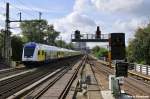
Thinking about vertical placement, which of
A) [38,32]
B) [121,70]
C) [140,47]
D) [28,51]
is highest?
[38,32]

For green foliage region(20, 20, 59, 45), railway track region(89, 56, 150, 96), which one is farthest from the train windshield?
green foliage region(20, 20, 59, 45)

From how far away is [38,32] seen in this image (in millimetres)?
139875

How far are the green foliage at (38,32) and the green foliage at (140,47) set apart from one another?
50.5 meters

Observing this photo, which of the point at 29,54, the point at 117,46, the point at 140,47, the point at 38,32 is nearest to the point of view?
the point at 117,46

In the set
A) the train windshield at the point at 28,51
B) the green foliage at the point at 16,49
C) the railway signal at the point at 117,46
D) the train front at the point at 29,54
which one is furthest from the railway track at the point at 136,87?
the green foliage at the point at 16,49

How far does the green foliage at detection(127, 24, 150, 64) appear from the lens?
209 feet

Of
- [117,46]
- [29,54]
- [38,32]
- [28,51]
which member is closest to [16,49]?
[28,51]

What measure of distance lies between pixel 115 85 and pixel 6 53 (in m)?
40.2

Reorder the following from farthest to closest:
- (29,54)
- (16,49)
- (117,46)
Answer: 1. (16,49)
2. (29,54)
3. (117,46)

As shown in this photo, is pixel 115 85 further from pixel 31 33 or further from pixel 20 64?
pixel 31 33

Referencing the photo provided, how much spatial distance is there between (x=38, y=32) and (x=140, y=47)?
253 feet

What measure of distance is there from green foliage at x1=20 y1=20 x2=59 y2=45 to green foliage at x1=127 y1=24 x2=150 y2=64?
50.5 metres

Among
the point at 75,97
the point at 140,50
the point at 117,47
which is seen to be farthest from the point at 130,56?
the point at 117,47

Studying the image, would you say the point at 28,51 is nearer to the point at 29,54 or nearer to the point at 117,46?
the point at 29,54
